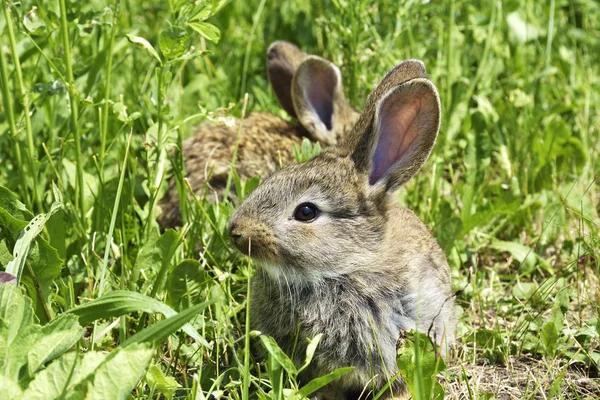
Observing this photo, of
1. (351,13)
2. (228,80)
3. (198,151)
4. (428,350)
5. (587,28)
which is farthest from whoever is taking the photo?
(587,28)

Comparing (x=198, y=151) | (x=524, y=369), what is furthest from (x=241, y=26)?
(x=524, y=369)

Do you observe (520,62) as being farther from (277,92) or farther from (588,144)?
(277,92)

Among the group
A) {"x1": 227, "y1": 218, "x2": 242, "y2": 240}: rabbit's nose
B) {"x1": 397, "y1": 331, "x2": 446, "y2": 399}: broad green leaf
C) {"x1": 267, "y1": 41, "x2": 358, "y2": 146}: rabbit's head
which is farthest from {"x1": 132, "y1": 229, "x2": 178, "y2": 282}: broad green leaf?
{"x1": 267, "y1": 41, "x2": 358, "y2": 146}: rabbit's head

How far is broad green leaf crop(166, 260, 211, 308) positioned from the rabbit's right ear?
81 cm

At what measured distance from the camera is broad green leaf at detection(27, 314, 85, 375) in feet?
9.55

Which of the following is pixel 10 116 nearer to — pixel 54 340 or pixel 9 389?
pixel 54 340

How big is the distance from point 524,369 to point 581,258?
0.72m

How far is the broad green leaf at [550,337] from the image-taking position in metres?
3.79

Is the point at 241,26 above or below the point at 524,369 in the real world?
above

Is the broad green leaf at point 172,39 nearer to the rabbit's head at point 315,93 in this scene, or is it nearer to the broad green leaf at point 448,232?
the broad green leaf at point 448,232

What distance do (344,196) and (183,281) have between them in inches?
30.4

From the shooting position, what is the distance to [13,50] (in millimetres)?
3826

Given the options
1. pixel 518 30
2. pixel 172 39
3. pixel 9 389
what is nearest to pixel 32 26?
pixel 172 39

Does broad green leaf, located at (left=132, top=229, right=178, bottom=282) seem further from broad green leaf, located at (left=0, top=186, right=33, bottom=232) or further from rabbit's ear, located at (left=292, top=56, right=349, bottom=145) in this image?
rabbit's ear, located at (left=292, top=56, right=349, bottom=145)
